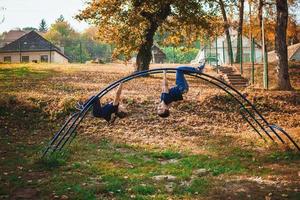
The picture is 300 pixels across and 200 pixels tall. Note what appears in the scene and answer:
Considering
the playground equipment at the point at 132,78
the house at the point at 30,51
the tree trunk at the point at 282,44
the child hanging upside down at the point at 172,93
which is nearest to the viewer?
the playground equipment at the point at 132,78

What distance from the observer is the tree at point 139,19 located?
1095 inches

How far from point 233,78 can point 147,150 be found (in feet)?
60.6

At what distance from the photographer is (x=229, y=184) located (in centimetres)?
1099

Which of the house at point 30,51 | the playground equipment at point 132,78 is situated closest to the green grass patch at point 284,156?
the playground equipment at point 132,78

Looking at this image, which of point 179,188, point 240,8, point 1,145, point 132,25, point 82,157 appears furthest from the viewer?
point 240,8

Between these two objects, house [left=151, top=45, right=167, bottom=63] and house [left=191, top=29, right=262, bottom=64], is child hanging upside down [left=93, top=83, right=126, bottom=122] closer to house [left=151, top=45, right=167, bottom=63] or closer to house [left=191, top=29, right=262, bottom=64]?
house [left=191, top=29, right=262, bottom=64]

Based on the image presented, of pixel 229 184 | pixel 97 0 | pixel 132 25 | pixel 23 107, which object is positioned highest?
pixel 97 0

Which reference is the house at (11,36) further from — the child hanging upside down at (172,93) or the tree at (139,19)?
the child hanging upside down at (172,93)

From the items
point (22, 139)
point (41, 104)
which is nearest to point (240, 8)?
point (41, 104)

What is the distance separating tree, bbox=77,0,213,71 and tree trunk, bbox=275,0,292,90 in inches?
243

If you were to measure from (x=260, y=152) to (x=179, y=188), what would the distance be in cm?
524

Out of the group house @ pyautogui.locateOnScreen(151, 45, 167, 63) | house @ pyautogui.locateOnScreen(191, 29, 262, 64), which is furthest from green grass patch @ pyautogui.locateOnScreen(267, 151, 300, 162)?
house @ pyautogui.locateOnScreen(151, 45, 167, 63)

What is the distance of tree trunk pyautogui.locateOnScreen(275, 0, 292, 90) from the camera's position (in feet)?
80.5

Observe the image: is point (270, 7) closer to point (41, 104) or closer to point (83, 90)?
point (83, 90)
